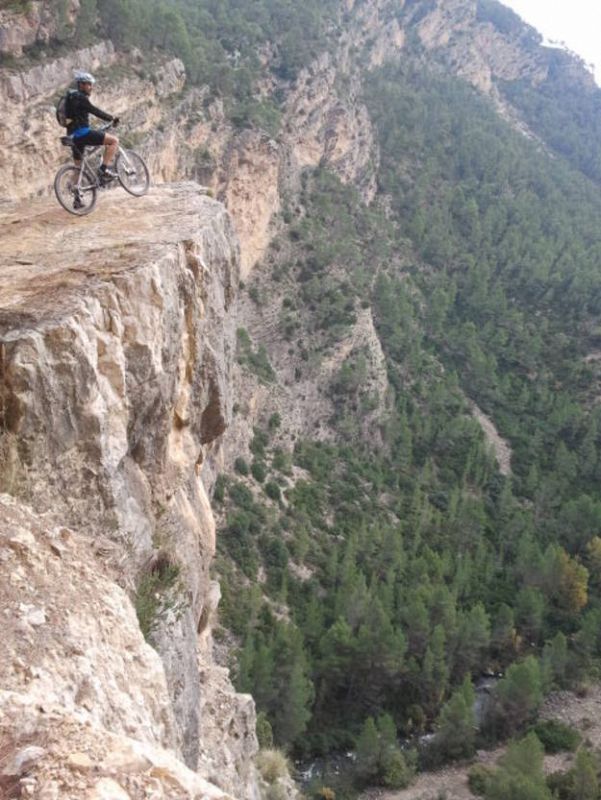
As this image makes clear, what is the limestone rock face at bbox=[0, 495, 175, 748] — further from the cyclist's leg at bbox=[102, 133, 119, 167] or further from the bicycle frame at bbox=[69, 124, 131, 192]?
the cyclist's leg at bbox=[102, 133, 119, 167]

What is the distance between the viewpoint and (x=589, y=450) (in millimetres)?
64812

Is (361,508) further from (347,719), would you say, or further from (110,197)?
(110,197)

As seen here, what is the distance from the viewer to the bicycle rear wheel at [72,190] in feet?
39.7

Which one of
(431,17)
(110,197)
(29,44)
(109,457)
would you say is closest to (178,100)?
(29,44)

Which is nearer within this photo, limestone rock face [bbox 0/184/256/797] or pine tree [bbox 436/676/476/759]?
limestone rock face [bbox 0/184/256/797]

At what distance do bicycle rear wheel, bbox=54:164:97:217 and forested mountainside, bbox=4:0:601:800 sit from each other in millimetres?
26365

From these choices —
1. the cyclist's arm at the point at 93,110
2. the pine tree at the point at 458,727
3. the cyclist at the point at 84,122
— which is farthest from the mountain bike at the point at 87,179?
the pine tree at the point at 458,727

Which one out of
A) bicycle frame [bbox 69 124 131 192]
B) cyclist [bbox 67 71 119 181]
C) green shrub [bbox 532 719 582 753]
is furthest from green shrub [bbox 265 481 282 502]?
cyclist [bbox 67 71 119 181]

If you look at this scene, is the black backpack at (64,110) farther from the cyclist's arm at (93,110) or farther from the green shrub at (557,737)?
the green shrub at (557,737)

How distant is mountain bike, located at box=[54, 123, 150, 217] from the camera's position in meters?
12.1

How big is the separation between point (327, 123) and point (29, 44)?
42508mm

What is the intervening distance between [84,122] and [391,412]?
182 feet

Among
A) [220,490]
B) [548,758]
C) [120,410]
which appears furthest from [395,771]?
[120,410]

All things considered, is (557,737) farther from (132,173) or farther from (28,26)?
(28,26)
